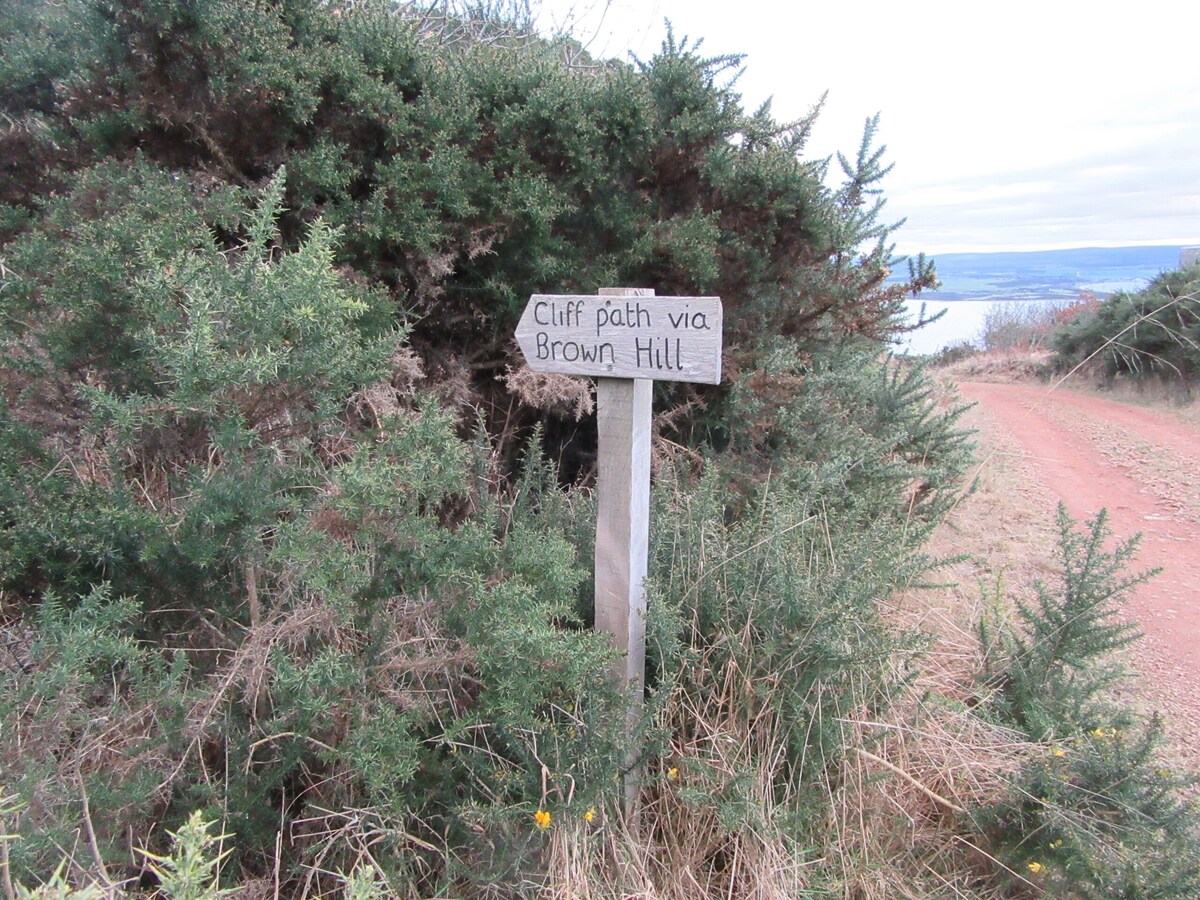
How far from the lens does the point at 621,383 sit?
2.41m

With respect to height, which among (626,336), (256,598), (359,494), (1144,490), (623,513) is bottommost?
Answer: (1144,490)

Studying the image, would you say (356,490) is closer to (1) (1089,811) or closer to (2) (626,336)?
(2) (626,336)

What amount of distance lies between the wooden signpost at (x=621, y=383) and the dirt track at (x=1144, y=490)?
282 cm

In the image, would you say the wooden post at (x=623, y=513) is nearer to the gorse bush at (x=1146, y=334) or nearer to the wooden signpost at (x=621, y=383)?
the wooden signpost at (x=621, y=383)

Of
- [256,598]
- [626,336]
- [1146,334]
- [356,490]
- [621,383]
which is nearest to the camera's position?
[356,490]

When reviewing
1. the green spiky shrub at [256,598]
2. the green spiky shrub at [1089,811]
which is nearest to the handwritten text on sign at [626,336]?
the green spiky shrub at [256,598]

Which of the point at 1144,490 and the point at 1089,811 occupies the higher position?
the point at 1144,490

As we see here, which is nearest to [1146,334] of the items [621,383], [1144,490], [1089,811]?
[1144,490]

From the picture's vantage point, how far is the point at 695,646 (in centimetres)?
267

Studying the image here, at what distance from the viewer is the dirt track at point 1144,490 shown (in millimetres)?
A: 4145

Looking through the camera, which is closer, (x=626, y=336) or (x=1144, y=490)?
(x=626, y=336)

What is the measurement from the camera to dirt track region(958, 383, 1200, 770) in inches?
163

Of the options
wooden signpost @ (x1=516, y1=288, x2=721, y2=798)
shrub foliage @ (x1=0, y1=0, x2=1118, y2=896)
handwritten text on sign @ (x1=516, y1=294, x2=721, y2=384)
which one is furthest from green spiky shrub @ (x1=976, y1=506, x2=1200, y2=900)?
handwritten text on sign @ (x1=516, y1=294, x2=721, y2=384)

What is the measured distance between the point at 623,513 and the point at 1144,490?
7.61 m
